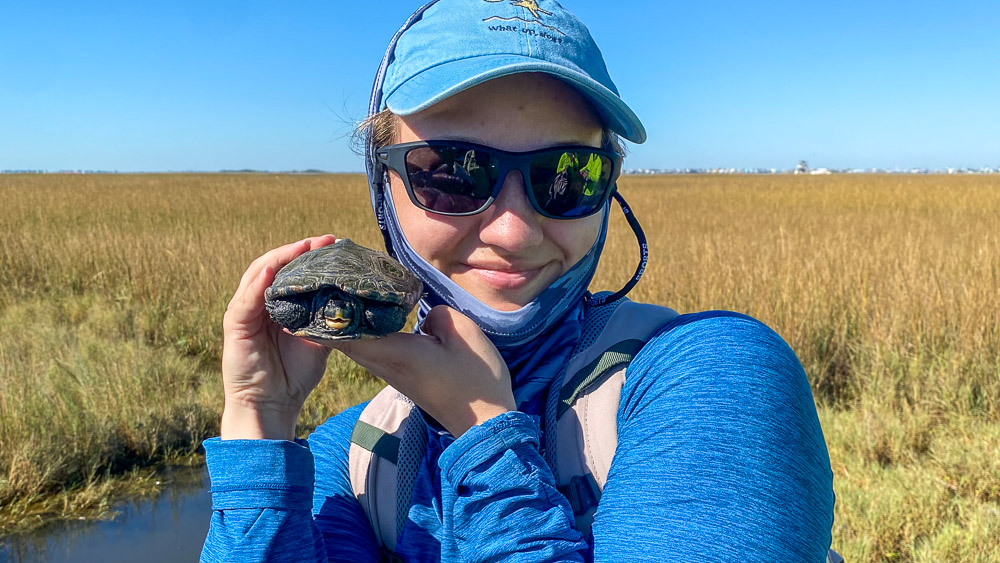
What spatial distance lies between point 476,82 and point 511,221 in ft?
0.98

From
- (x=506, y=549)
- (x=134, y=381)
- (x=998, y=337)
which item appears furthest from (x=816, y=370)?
(x=134, y=381)

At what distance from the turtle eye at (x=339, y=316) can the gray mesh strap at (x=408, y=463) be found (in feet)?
0.80

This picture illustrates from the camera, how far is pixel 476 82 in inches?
47.6

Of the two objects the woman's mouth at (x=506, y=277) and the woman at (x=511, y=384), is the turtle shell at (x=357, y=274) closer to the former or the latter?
the woman at (x=511, y=384)

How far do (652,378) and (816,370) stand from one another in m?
4.57

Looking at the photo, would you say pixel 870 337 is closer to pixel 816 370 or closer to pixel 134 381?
pixel 816 370

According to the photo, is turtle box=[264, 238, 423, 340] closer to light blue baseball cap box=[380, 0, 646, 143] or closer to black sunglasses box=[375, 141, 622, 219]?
black sunglasses box=[375, 141, 622, 219]

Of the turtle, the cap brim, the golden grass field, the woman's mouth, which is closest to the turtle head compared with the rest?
the turtle

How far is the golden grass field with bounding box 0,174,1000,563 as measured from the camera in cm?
358

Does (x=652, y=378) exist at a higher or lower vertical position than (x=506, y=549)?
higher

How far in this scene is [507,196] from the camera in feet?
4.43

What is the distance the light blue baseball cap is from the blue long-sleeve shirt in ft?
1.69

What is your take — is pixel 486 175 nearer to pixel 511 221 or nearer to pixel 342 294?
pixel 511 221

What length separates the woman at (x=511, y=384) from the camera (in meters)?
1.02
